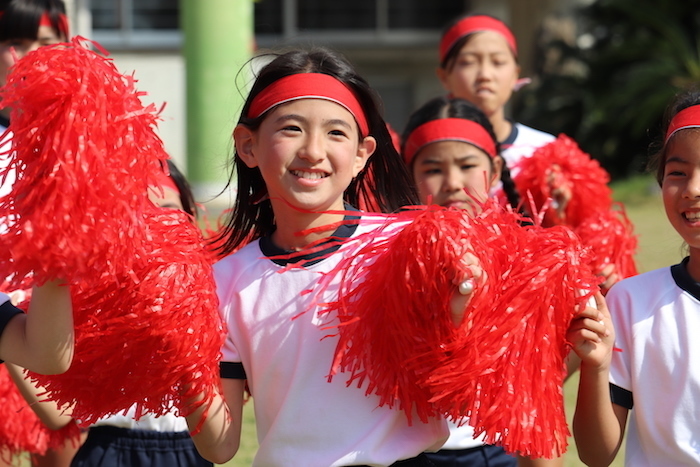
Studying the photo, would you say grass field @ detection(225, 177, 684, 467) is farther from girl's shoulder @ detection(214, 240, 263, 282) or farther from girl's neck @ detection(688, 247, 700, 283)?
girl's shoulder @ detection(214, 240, 263, 282)

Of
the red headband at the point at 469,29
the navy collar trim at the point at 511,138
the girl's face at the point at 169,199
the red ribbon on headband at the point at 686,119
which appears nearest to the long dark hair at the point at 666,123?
the red ribbon on headband at the point at 686,119

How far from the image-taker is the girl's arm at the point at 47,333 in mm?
1949

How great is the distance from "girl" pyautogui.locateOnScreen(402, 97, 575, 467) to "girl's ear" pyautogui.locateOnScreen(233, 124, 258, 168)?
2.90 ft

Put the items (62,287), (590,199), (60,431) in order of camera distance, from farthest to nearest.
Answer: (590,199), (60,431), (62,287)

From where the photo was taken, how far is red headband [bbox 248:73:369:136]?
7.97ft

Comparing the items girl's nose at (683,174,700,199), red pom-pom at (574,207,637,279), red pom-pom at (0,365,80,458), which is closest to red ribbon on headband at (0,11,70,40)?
red pom-pom at (0,365,80,458)

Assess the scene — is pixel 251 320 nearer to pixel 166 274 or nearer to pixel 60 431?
pixel 166 274

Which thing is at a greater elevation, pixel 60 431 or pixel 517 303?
pixel 517 303

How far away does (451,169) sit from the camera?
3.46 meters

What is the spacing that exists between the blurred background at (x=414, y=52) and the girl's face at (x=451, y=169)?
7.39m

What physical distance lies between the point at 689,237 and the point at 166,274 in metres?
1.28

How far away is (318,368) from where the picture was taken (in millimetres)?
2338

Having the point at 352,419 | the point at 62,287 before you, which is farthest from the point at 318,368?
the point at 62,287

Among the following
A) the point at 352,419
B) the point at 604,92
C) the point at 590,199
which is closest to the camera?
the point at 352,419
